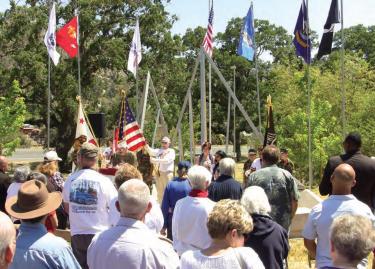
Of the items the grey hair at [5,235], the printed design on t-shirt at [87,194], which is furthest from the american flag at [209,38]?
the grey hair at [5,235]

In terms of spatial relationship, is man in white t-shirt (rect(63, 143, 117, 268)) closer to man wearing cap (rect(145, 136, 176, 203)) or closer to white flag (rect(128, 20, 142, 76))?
man wearing cap (rect(145, 136, 176, 203))

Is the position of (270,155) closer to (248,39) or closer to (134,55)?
(248,39)

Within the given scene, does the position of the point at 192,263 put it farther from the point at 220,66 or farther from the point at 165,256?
A: the point at 220,66

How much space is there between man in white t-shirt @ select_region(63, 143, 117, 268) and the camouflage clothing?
1.68 meters

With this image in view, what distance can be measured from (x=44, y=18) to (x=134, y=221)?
3041cm

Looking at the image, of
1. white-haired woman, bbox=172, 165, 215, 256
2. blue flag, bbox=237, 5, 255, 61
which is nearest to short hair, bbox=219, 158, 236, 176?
white-haired woman, bbox=172, 165, 215, 256

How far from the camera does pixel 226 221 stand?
142 inches

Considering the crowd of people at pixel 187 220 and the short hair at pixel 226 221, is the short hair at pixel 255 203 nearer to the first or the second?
the crowd of people at pixel 187 220

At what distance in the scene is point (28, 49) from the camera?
32781 millimetres

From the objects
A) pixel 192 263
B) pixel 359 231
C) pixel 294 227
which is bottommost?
pixel 294 227

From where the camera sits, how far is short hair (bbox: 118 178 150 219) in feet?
12.6

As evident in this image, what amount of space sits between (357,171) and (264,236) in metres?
2.35

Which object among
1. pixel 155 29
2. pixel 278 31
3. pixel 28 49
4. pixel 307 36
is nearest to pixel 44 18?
pixel 28 49

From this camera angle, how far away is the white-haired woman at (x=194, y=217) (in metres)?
5.50
